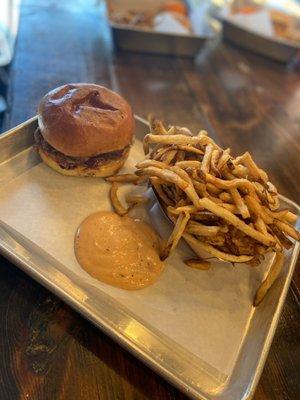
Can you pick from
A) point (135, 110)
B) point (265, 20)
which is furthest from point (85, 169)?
point (265, 20)

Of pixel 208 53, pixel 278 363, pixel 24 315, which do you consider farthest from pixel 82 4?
pixel 278 363

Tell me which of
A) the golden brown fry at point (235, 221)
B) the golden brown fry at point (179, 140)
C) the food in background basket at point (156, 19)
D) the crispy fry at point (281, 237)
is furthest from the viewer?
the food in background basket at point (156, 19)

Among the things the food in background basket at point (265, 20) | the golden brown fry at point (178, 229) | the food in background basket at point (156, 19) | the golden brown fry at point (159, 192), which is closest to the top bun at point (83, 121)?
the golden brown fry at point (159, 192)

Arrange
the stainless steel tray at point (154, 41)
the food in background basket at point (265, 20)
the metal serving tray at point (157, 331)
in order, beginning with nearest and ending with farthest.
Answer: the metal serving tray at point (157, 331) → the stainless steel tray at point (154, 41) → the food in background basket at point (265, 20)

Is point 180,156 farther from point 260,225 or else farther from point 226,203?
point 260,225

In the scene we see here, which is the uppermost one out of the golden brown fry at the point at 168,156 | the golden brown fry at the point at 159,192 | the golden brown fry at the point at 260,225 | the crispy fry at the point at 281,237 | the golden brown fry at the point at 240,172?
the golden brown fry at the point at 240,172

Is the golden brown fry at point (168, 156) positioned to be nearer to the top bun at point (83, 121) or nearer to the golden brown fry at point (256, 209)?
the top bun at point (83, 121)

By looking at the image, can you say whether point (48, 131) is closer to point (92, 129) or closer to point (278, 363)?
point (92, 129)
